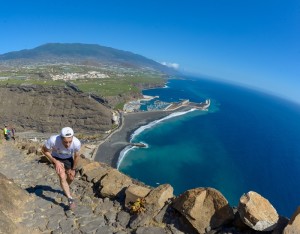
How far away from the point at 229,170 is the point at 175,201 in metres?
73.1

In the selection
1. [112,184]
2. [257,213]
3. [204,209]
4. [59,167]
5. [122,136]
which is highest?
[257,213]

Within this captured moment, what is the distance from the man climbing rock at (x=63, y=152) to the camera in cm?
864

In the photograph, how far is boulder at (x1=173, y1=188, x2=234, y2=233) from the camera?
7.68 meters

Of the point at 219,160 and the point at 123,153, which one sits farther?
the point at 219,160

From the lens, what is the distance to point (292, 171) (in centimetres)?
8650

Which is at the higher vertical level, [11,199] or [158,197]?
[158,197]

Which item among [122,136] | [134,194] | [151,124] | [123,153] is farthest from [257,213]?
[151,124]

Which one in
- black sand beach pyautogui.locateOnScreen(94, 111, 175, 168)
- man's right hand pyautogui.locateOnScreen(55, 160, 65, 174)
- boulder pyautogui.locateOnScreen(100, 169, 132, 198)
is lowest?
black sand beach pyautogui.locateOnScreen(94, 111, 175, 168)

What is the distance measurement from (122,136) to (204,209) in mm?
86935

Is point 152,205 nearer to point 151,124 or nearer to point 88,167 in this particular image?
point 88,167

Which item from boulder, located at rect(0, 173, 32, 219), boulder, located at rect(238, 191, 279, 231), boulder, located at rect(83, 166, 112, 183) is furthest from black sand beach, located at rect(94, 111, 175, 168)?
boulder, located at rect(238, 191, 279, 231)

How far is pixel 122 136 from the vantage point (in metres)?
94.2

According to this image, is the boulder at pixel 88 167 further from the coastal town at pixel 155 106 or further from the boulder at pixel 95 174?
the coastal town at pixel 155 106

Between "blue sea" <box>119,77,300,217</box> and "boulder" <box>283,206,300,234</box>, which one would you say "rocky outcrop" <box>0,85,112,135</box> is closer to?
"blue sea" <box>119,77,300,217</box>
